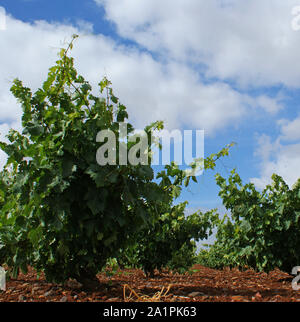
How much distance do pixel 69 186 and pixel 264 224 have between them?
15.1 ft

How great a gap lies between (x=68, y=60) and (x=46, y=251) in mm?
2653

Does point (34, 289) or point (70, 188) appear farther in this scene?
point (34, 289)

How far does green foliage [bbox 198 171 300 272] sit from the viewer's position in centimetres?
696

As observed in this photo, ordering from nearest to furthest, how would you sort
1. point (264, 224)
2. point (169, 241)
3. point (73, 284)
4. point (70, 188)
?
point (70, 188) < point (73, 284) < point (264, 224) < point (169, 241)

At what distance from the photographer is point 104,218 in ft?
13.6

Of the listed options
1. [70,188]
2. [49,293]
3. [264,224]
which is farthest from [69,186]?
[264,224]

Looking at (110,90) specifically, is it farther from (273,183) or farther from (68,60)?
(273,183)

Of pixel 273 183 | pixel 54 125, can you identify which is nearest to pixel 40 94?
pixel 54 125

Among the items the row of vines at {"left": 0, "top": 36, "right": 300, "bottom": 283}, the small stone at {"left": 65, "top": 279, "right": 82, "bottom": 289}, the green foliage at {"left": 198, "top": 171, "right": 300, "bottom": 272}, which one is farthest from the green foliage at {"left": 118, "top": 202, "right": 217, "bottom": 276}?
the row of vines at {"left": 0, "top": 36, "right": 300, "bottom": 283}

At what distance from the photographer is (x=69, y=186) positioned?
13.6 ft
